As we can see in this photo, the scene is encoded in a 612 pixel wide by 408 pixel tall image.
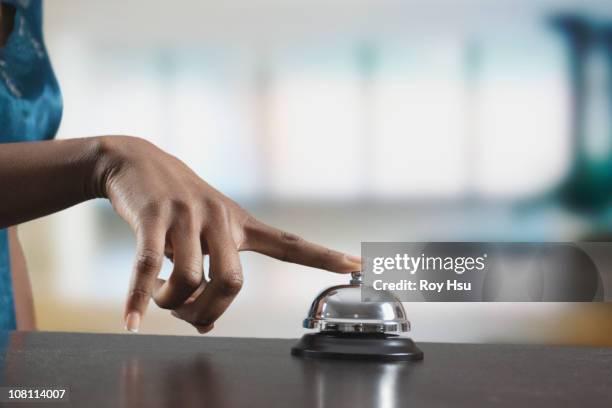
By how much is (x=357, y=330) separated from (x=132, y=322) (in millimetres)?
180

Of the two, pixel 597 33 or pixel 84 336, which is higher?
pixel 597 33

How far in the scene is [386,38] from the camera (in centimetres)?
347

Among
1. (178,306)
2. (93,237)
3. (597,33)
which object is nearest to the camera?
(178,306)

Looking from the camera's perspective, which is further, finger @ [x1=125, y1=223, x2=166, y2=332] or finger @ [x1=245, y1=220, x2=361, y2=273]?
finger @ [x1=245, y1=220, x2=361, y2=273]

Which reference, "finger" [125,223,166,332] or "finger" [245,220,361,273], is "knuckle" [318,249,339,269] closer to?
"finger" [245,220,361,273]

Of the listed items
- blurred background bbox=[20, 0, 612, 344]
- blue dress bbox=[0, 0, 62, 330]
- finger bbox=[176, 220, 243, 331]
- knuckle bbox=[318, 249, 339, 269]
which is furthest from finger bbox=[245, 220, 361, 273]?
blurred background bbox=[20, 0, 612, 344]

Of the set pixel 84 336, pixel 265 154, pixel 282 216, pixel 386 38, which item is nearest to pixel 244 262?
pixel 282 216

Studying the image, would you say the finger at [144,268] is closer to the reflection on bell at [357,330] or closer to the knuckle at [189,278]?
the knuckle at [189,278]

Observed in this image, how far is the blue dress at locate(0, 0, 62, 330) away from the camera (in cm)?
118

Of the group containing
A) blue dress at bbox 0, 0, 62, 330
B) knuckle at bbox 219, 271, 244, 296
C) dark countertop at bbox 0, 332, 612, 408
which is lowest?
dark countertop at bbox 0, 332, 612, 408

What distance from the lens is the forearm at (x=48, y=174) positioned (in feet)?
1.90

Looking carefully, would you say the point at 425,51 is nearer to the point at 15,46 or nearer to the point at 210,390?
the point at 15,46

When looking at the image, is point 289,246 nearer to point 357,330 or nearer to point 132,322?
point 357,330

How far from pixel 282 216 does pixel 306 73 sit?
2.18 feet
